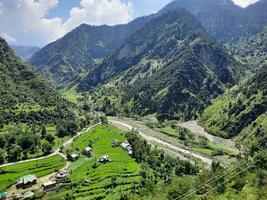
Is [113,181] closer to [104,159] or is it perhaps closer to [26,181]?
[104,159]

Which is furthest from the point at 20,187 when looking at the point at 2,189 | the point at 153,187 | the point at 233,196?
the point at 233,196

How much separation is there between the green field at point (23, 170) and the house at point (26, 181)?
5.61m

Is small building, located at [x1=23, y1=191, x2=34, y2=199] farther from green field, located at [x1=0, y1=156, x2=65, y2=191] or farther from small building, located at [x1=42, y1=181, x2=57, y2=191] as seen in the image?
green field, located at [x1=0, y1=156, x2=65, y2=191]

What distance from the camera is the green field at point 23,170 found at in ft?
591

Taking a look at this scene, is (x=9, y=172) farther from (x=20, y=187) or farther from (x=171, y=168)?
(x=171, y=168)

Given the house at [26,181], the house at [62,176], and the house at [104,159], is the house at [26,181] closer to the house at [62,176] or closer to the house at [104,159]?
the house at [62,176]

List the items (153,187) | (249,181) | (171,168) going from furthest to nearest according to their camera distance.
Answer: (171,168), (153,187), (249,181)

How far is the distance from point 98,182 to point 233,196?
8988 centimetres

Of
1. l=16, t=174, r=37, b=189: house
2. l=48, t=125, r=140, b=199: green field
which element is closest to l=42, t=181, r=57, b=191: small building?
l=48, t=125, r=140, b=199: green field

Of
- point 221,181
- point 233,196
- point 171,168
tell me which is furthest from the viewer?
point 171,168

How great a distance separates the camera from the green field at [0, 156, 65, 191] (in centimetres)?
18025

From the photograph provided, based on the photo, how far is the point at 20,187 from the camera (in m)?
173

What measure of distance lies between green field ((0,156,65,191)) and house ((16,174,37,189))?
5612mm

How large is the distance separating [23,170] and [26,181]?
1694 cm
